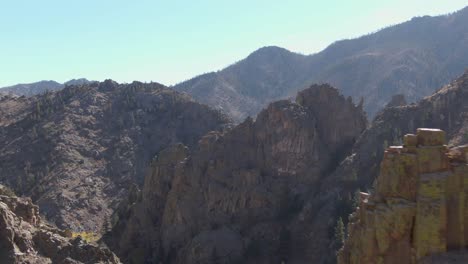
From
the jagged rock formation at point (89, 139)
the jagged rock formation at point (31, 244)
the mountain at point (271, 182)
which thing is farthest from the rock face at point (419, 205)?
the jagged rock formation at point (89, 139)

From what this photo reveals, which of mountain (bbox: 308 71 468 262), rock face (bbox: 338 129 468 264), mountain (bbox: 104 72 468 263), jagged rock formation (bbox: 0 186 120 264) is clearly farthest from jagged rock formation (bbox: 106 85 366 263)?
rock face (bbox: 338 129 468 264)

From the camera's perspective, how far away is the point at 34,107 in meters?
126

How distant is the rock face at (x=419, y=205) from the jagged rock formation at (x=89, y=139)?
70484mm

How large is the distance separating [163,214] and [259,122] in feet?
56.1

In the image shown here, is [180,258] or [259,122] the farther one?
[259,122]

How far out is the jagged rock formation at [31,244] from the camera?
28.5 metres

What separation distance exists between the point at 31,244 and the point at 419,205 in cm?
2127

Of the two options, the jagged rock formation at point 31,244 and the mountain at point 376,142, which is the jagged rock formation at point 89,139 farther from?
the jagged rock formation at point 31,244

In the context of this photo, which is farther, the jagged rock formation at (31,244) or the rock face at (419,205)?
the jagged rock formation at (31,244)

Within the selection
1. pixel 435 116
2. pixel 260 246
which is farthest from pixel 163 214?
pixel 435 116

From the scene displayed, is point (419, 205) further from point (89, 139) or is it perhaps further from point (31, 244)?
point (89, 139)

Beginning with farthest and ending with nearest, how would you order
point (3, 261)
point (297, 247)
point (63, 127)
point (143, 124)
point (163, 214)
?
point (143, 124) → point (63, 127) → point (163, 214) → point (297, 247) → point (3, 261)

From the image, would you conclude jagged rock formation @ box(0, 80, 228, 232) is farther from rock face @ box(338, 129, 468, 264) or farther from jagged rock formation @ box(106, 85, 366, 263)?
rock face @ box(338, 129, 468, 264)

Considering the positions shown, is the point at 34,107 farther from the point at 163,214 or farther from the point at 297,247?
the point at 297,247
